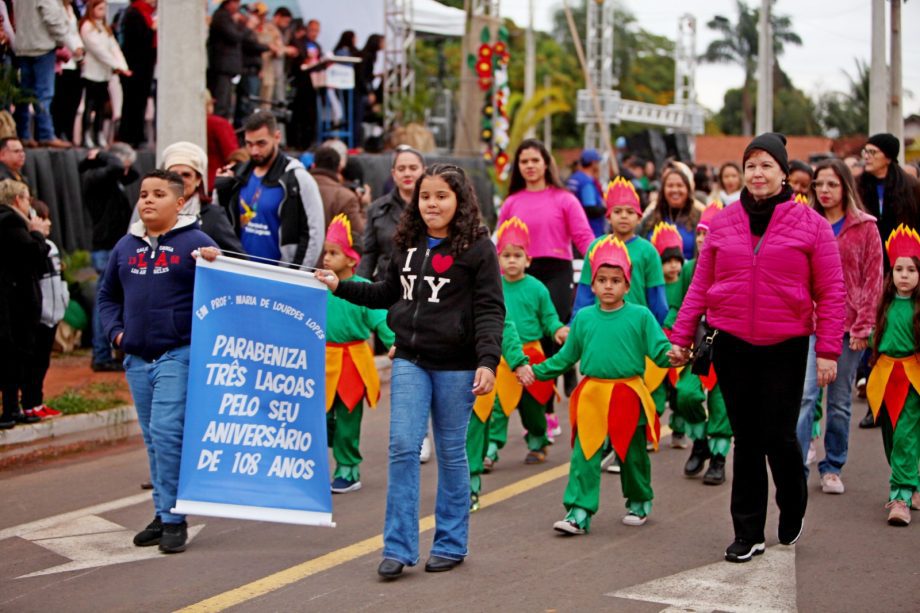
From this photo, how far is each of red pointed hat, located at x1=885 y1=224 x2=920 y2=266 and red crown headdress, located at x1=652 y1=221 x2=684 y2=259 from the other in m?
1.86

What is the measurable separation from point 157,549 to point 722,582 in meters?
2.86

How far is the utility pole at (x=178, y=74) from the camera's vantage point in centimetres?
1128

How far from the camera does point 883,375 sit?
7.86 meters

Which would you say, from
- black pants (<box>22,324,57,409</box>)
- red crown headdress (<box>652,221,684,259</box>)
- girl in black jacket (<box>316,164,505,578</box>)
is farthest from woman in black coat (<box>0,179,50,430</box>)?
red crown headdress (<box>652,221,684,259</box>)

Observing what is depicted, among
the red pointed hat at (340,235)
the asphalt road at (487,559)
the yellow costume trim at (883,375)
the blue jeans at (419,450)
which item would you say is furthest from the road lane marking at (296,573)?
the yellow costume trim at (883,375)

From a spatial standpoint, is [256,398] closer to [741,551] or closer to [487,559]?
[487,559]

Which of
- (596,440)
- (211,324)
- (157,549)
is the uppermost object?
(211,324)

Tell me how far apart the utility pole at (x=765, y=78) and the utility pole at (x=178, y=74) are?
61.8ft

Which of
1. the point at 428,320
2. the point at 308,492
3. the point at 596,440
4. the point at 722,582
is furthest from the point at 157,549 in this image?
the point at 722,582

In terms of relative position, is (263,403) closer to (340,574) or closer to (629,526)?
(340,574)

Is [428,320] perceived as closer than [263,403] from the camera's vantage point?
Yes

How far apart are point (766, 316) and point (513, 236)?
8.66 feet

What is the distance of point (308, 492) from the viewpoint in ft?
21.9

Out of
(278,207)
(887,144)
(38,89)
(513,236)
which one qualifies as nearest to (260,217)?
(278,207)
